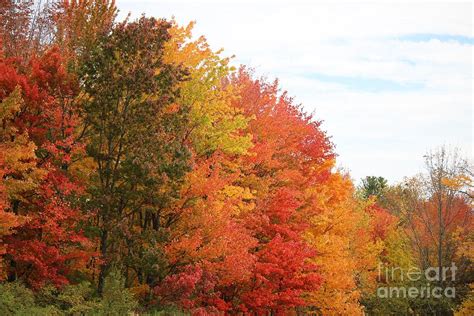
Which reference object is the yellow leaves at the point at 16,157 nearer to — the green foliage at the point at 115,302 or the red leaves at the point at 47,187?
the red leaves at the point at 47,187

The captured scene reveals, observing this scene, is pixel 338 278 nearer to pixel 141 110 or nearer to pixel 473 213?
pixel 141 110

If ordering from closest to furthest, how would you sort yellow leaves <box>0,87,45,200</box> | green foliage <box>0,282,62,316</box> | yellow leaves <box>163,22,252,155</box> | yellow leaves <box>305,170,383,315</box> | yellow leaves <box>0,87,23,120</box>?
green foliage <box>0,282,62,316</box> < yellow leaves <box>0,87,45,200</box> < yellow leaves <box>0,87,23,120</box> < yellow leaves <box>163,22,252,155</box> < yellow leaves <box>305,170,383,315</box>

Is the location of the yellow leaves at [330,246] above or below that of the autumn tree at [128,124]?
below

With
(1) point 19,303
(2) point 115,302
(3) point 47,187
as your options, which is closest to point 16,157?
(3) point 47,187

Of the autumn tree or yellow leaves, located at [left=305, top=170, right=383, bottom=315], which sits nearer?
the autumn tree

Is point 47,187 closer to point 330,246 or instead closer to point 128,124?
point 128,124

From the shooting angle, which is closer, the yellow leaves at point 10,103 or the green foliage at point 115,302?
the yellow leaves at point 10,103

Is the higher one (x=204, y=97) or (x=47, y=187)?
(x=204, y=97)

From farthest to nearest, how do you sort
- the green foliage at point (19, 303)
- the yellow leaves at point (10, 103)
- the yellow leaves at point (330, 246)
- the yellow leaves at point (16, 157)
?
1. the yellow leaves at point (330, 246)
2. the yellow leaves at point (10, 103)
3. the yellow leaves at point (16, 157)
4. the green foliage at point (19, 303)

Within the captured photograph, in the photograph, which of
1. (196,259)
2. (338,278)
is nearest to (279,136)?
(338,278)

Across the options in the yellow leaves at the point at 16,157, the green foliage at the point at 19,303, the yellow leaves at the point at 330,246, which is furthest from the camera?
the yellow leaves at the point at 330,246

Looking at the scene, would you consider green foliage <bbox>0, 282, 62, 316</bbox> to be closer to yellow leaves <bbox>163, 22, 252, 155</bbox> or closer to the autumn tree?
the autumn tree

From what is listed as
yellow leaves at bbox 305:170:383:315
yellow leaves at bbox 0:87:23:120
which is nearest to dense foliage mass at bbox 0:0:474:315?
yellow leaves at bbox 0:87:23:120

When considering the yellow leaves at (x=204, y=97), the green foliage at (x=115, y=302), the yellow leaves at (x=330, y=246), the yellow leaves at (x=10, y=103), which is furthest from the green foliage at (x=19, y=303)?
the yellow leaves at (x=330, y=246)
